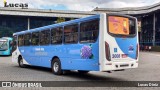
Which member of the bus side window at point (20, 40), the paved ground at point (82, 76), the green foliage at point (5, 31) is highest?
the green foliage at point (5, 31)

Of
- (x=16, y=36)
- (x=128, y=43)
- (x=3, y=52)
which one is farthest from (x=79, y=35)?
(x=3, y=52)

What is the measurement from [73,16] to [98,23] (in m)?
65.2

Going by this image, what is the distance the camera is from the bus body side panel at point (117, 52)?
38.3 ft

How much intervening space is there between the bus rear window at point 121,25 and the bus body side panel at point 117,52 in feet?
0.92

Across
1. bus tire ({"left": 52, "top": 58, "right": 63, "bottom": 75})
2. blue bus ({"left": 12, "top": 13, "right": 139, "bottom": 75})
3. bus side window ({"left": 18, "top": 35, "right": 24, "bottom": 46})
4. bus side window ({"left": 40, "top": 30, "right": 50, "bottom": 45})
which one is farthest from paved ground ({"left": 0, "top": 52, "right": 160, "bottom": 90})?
bus side window ({"left": 18, "top": 35, "right": 24, "bottom": 46})

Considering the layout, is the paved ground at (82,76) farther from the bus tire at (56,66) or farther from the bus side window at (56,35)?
the bus side window at (56,35)

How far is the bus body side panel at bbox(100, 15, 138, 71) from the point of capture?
11664 mm

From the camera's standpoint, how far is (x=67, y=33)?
47.2 ft

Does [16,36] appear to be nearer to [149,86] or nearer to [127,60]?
[127,60]

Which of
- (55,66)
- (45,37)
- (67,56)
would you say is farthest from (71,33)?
(45,37)

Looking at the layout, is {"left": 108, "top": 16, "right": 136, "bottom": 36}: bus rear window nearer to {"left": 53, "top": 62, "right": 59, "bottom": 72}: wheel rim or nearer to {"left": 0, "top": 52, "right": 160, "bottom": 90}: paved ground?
{"left": 0, "top": 52, "right": 160, "bottom": 90}: paved ground

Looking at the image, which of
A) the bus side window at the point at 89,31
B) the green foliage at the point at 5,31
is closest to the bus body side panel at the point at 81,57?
the bus side window at the point at 89,31

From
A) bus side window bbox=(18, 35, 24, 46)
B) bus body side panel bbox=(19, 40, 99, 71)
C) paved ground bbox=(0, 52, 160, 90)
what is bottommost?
A: paved ground bbox=(0, 52, 160, 90)

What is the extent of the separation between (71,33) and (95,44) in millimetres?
2320
